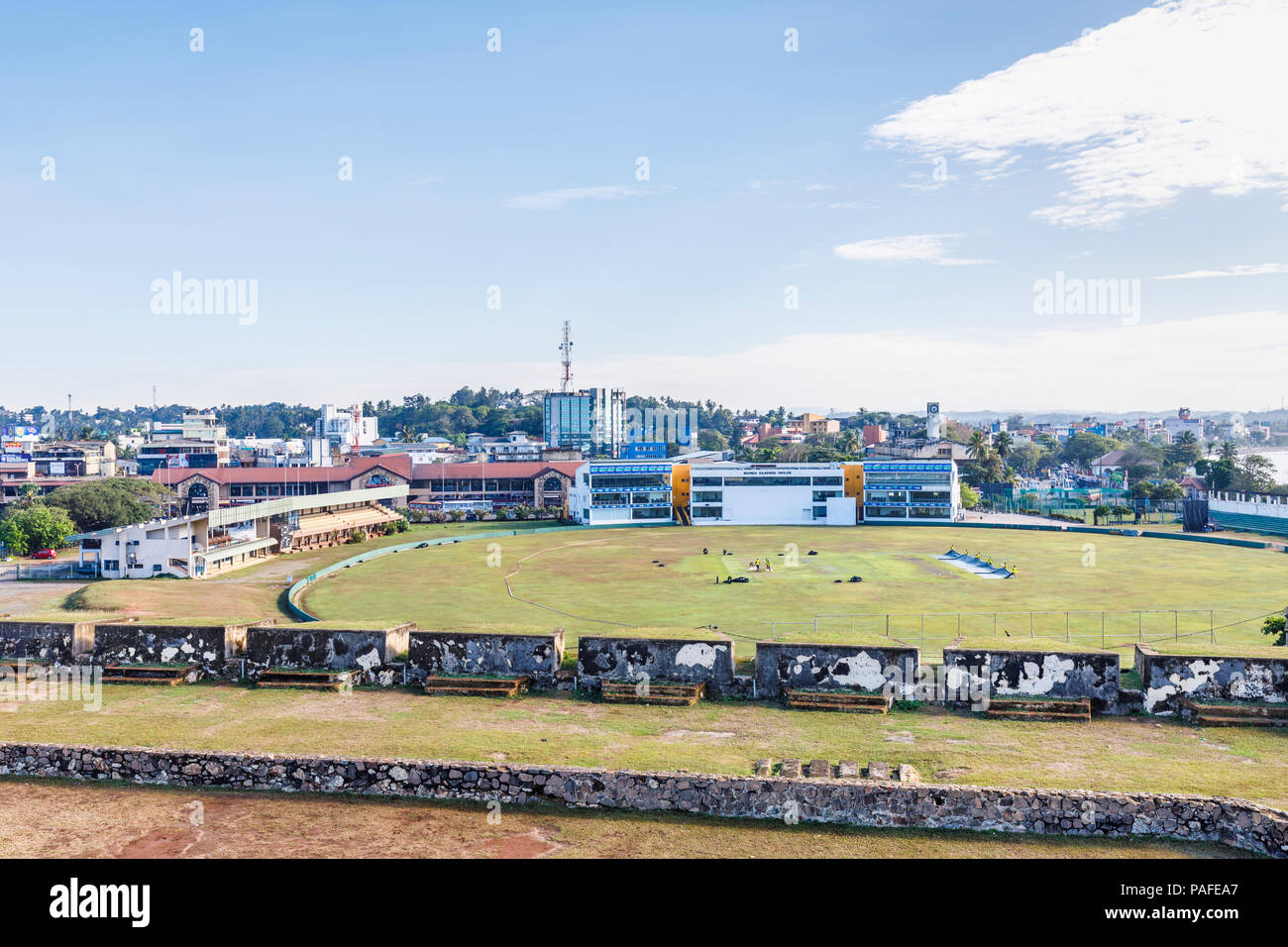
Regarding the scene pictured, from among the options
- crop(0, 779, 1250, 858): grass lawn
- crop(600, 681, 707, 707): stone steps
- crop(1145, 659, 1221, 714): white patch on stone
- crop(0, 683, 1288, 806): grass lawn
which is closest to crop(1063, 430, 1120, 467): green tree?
crop(1145, 659, 1221, 714): white patch on stone

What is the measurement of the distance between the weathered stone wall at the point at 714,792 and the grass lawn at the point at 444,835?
24cm

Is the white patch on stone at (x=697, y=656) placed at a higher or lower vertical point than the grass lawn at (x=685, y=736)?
higher

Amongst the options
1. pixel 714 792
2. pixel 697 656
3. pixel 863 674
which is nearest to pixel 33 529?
pixel 697 656

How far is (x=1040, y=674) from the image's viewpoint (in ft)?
69.7

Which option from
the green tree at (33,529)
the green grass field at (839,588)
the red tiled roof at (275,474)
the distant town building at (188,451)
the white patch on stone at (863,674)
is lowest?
the green grass field at (839,588)

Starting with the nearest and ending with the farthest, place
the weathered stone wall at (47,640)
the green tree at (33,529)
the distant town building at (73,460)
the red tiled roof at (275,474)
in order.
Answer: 1. the weathered stone wall at (47,640)
2. the green tree at (33,529)
3. the red tiled roof at (275,474)
4. the distant town building at (73,460)

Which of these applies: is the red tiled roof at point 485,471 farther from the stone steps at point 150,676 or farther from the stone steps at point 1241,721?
the stone steps at point 1241,721

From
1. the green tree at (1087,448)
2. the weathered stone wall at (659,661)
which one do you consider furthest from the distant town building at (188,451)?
the green tree at (1087,448)

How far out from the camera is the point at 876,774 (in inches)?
631

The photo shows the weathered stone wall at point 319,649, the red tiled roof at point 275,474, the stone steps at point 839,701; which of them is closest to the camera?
the stone steps at point 839,701

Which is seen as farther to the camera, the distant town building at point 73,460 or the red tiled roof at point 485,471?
the distant town building at point 73,460

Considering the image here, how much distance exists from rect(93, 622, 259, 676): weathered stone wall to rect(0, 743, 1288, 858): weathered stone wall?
24.4 ft

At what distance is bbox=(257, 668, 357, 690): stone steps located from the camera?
23609 millimetres

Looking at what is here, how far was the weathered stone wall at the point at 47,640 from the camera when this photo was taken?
85.1 feet
